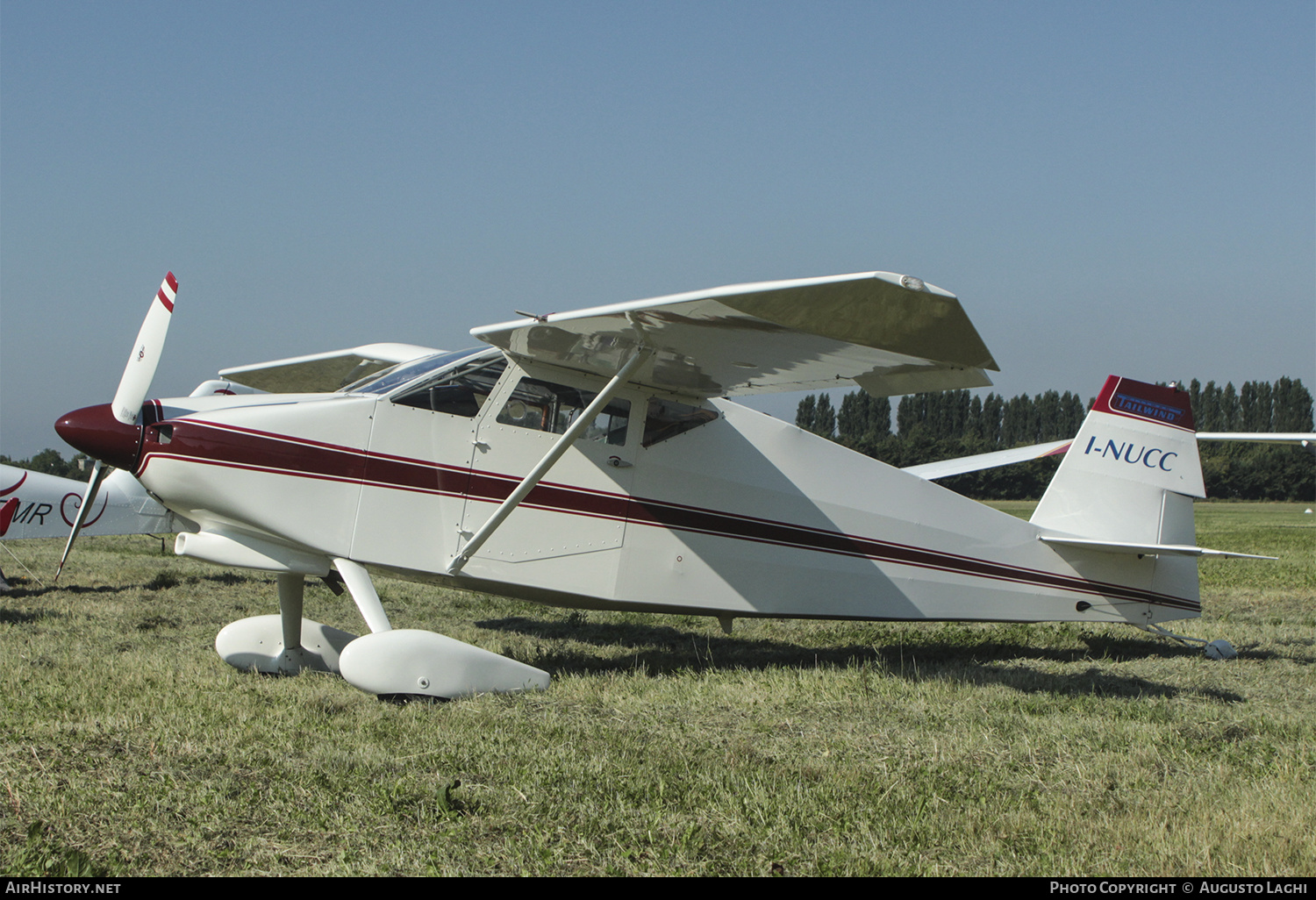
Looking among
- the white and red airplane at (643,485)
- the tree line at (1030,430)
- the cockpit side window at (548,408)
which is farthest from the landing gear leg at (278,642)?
the tree line at (1030,430)

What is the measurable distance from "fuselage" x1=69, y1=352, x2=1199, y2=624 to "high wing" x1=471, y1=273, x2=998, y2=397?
0.39 m

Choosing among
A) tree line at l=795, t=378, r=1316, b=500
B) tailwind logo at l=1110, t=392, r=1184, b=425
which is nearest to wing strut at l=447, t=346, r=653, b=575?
tailwind logo at l=1110, t=392, r=1184, b=425

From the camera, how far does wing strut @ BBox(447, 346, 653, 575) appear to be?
628 centimetres

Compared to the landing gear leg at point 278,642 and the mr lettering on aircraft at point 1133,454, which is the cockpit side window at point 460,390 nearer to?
the landing gear leg at point 278,642

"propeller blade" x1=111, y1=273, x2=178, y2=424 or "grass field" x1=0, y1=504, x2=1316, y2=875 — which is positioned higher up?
"propeller blade" x1=111, y1=273, x2=178, y2=424

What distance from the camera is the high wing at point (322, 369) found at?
877 centimetres

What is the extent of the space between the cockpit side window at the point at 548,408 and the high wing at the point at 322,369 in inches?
82.2

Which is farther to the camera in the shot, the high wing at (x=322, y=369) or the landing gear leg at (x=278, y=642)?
the high wing at (x=322, y=369)

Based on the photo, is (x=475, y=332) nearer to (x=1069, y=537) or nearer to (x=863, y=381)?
(x=863, y=381)

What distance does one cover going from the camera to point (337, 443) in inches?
251

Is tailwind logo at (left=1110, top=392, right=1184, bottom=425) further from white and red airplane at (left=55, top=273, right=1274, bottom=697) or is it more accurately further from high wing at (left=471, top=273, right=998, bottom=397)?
high wing at (left=471, top=273, right=998, bottom=397)

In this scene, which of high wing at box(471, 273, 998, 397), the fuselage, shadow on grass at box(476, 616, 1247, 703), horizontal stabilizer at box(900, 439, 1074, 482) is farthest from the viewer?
horizontal stabilizer at box(900, 439, 1074, 482)

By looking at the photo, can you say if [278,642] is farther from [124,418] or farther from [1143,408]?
[1143,408]
